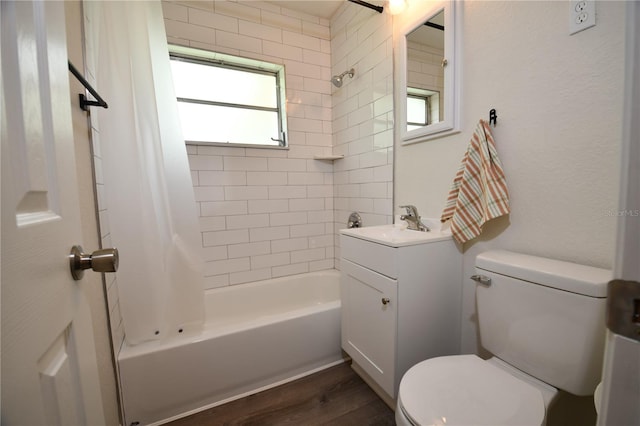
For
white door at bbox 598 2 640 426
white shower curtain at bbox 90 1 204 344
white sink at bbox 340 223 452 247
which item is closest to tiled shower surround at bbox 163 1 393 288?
white sink at bbox 340 223 452 247

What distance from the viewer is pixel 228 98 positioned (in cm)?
214

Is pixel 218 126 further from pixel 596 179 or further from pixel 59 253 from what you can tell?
pixel 596 179

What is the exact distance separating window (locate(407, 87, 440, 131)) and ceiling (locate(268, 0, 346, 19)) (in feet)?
3.66

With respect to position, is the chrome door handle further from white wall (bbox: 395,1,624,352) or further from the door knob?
the door knob

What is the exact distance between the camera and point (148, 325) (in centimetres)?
124

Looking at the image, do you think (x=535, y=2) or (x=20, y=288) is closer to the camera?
(x=20, y=288)

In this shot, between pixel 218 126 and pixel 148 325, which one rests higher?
pixel 218 126

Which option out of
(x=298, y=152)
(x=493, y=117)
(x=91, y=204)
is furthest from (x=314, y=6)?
(x=91, y=204)

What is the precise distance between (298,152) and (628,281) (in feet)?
7.02

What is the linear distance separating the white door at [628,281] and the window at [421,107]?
1260mm

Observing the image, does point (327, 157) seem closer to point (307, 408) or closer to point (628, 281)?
point (307, 408)

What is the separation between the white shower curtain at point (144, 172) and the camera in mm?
1097

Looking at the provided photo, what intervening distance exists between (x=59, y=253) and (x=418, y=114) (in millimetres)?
1628

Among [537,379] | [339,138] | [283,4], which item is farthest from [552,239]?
[283,4]
